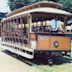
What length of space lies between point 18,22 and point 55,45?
3.85 meters

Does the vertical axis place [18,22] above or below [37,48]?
above

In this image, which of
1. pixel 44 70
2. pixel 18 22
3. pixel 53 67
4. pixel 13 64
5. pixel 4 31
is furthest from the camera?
pixel 4 31

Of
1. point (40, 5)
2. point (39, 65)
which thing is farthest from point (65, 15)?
point (39, 65)

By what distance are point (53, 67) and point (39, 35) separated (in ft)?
5.08

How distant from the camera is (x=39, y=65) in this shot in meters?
13.0

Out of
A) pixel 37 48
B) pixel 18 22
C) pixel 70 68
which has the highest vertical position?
pixel 18 22

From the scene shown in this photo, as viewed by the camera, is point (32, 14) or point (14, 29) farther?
point (14, 29)

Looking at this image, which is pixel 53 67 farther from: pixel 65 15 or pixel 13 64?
pixel 65 15

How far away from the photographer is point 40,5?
49.6 ft

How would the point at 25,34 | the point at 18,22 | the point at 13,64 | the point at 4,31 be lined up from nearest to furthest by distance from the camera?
the point at 13,64 → the point at 25,34 → the point at 18,22 → the point at 4,31

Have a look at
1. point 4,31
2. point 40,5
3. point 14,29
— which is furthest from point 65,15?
point 4,31

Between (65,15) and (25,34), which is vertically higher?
(65,15)

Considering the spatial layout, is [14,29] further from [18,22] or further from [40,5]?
[40,5]

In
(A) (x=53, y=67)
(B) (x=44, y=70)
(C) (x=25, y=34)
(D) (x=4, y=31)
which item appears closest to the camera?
(B) (x=44, y=70)
